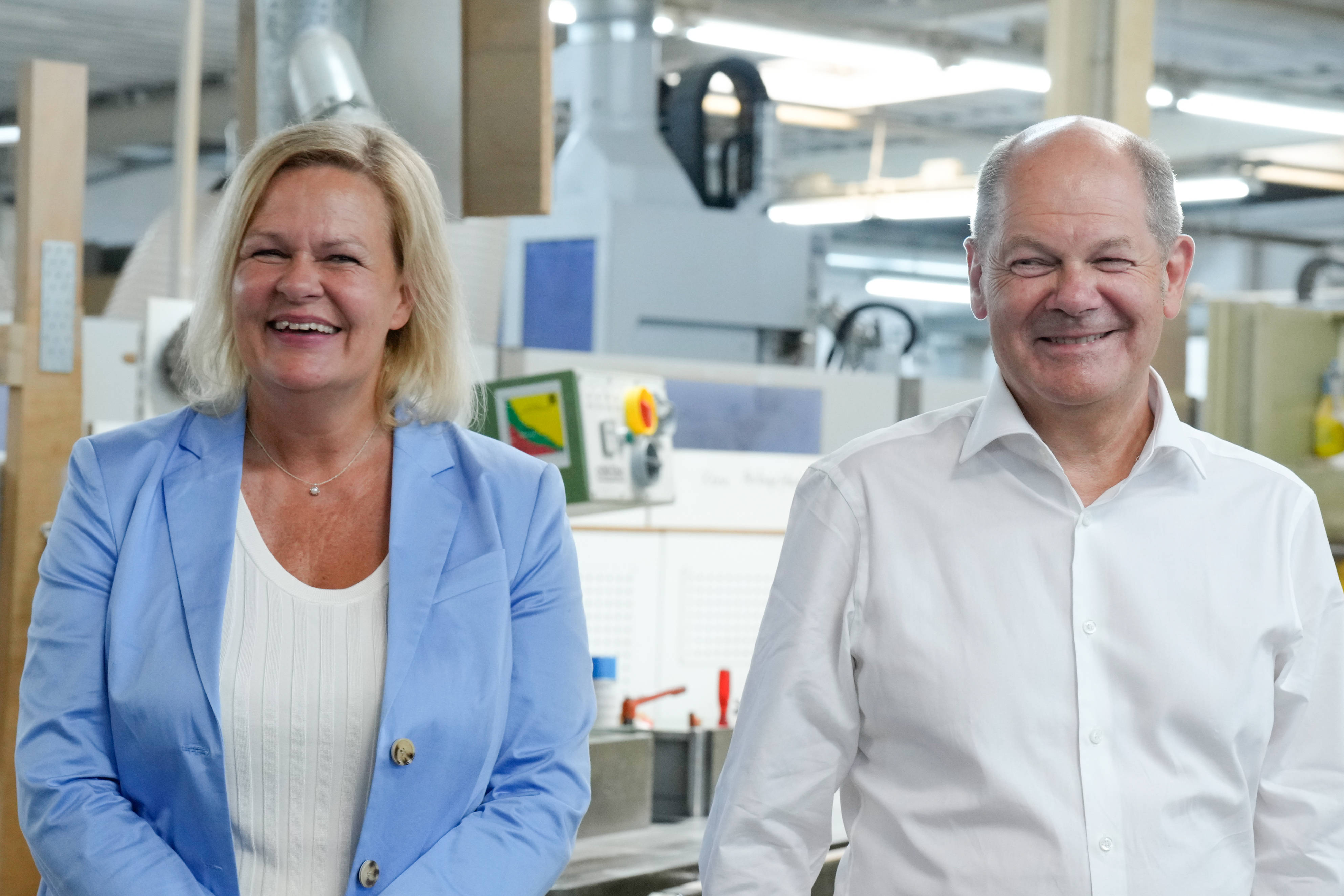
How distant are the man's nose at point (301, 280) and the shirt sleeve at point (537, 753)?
30 cm

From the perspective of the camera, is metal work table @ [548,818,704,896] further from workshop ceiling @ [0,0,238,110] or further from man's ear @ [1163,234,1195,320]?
workshop ceiling @ [0,0,238,110]

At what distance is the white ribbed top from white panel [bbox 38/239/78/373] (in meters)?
1.29

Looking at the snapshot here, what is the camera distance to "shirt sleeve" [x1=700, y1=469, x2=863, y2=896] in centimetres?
134

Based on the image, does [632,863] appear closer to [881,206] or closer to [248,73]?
[248,73]

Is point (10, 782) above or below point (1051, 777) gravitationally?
below

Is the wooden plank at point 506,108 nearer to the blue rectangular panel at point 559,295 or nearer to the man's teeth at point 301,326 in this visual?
the man's teeth at point 301,326

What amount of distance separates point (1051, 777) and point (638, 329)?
3.59 m

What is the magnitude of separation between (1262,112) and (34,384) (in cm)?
722

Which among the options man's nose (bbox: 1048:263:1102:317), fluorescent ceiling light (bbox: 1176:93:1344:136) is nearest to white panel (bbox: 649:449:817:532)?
man's nose (bbox: 1048:263:1102:317)

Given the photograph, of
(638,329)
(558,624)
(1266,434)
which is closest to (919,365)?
(638,329)

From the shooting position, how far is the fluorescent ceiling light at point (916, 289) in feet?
49.5

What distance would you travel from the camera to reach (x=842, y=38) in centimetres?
682

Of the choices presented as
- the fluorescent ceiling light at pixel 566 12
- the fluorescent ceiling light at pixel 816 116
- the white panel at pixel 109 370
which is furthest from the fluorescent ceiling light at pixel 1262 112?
the white panel at pixel 109 370

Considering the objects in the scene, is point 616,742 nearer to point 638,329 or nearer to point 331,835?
point 331,835
